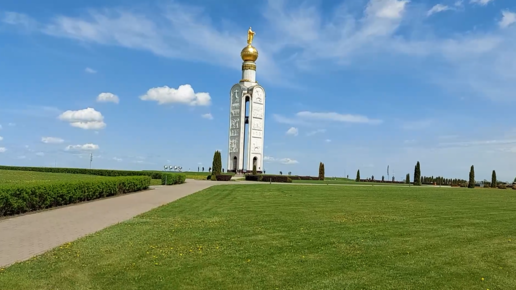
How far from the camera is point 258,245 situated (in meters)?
7.61

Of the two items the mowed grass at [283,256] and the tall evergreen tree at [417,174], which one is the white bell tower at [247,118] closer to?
the tall evergreen tree at [417,174]

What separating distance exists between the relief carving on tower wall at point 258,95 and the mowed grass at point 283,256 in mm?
51163

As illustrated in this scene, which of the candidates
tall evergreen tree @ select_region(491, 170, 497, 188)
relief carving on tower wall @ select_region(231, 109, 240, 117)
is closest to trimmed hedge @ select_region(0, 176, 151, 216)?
tall evergreen tree @ select_region(491, 170, 497, 188)

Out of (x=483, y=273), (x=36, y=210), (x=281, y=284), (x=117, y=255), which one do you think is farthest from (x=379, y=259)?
(x=36, y=210)

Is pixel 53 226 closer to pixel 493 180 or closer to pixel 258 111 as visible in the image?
pixel 493 180

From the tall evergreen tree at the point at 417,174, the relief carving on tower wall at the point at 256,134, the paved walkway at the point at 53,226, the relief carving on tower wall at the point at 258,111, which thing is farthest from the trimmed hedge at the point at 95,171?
the tall evergreen tree at the point at 417,174

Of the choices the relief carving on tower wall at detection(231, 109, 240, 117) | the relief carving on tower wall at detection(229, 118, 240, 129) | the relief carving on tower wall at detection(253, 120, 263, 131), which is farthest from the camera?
the relief carving on tower wall at detection(231, 109, 240, 117)

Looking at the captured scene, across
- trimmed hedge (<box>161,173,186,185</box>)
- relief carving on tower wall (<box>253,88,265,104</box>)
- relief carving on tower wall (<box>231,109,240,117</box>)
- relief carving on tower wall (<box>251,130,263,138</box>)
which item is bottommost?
trimmed hedge (<box>161,173,186,185</box>)

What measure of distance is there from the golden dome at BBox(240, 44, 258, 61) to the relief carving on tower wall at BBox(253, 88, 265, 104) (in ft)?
15.8

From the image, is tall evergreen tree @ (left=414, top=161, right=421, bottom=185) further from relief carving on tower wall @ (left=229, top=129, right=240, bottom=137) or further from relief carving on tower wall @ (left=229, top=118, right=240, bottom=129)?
relief carving on tower wall @ (left=229, top=118, right=240, bottom=129)

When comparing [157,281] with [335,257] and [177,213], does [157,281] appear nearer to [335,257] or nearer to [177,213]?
[335,257]

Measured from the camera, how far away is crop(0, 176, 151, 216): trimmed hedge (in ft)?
38.9

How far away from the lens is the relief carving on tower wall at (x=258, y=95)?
6131cm

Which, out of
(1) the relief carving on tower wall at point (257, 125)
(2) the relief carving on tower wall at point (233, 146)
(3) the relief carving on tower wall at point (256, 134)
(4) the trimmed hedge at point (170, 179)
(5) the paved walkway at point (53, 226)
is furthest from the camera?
(2) the relief carving on tower wall at point (233, 146)
